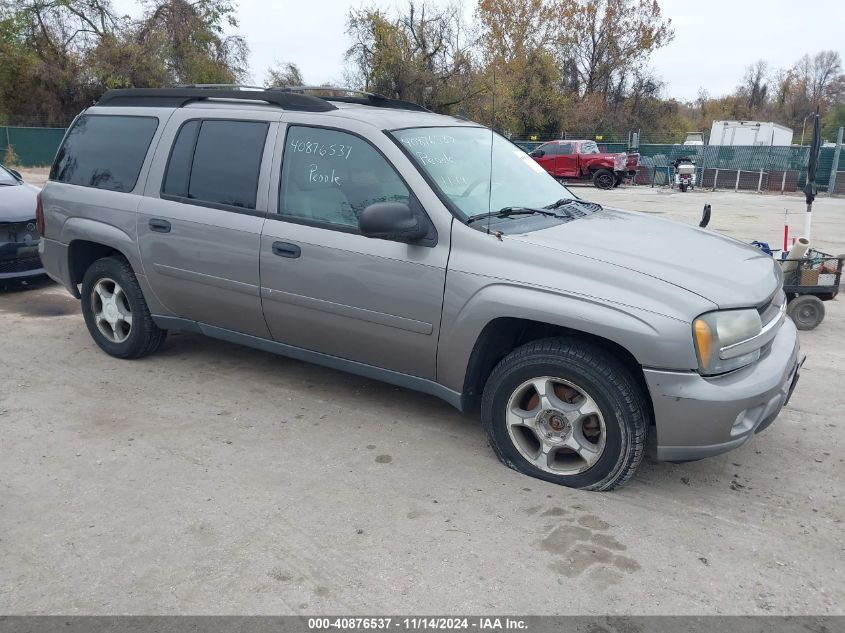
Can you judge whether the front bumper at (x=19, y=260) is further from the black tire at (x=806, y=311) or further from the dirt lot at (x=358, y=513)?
the black tire at (x=806, y=311)

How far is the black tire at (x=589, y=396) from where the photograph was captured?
11.0 feet

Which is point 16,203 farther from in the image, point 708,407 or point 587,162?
point 587,162

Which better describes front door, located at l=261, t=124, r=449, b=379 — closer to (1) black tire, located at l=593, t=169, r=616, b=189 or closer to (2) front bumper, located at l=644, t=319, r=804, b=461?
(2) front bumper, located at l=644, t=319, r=804, b=461

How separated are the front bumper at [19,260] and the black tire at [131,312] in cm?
242

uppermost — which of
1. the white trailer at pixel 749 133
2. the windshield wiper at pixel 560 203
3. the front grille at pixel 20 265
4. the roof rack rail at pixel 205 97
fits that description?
the white trailer at pixel 749 133

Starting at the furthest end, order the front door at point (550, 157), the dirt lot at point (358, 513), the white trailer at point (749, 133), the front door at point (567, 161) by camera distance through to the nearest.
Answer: the white trailer at point (749, 133), the front door at point (550, 157), the front door at point (567, 161), the dirt lot at point (358, 513)

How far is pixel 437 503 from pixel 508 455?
50 cm

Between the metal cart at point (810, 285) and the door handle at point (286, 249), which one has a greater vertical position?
the door handle at point (286, 249)

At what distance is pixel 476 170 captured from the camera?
427 centimetres

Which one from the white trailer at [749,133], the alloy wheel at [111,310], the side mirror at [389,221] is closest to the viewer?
the side mirror at [389,221]

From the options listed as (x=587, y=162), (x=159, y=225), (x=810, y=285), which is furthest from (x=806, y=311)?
(x=587, y=162)

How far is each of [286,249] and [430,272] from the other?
96 centimetres

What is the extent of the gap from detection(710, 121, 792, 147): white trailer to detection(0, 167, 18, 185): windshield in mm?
28858

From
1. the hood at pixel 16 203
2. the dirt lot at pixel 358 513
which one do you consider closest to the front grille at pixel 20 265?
the hood at pixel 16 203
